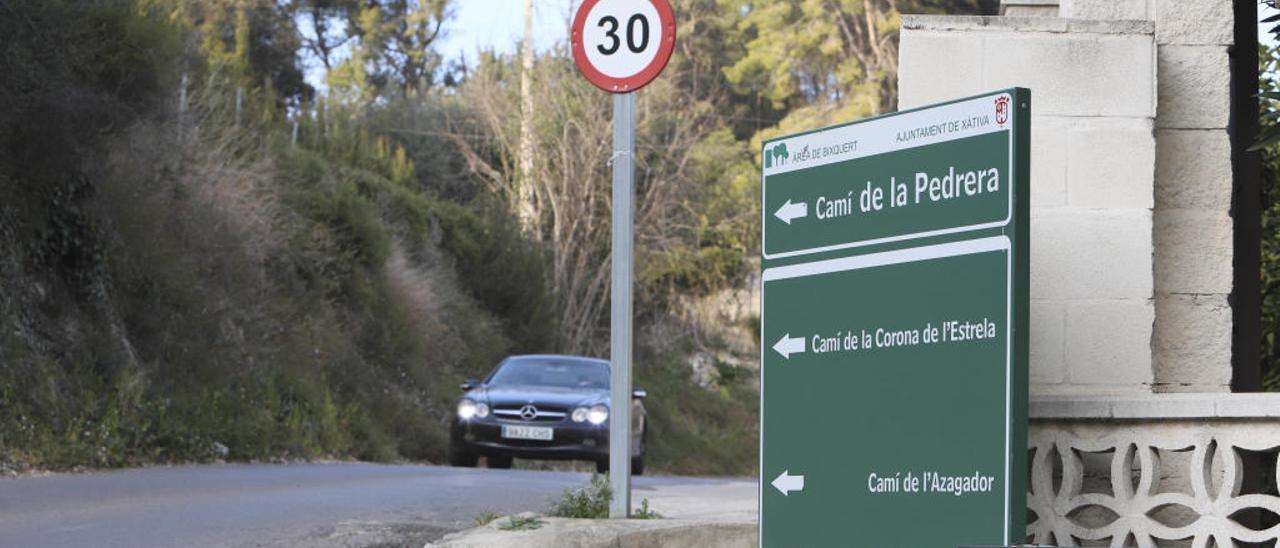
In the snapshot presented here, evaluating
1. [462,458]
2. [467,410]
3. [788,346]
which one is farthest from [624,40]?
[462,458]

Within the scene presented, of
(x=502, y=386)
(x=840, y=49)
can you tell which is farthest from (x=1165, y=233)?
(x=840, y=49)

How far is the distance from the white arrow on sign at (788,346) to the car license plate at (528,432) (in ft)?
42.4

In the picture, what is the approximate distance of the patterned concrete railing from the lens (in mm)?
6000

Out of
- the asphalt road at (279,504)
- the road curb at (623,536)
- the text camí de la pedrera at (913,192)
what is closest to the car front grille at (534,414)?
the asphalt road at (279,504)

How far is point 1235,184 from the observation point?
23.5 feet

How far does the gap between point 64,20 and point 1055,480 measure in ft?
48.1

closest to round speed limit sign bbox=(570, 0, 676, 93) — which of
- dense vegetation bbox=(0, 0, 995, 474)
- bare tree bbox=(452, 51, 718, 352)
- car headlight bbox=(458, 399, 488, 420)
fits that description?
dense vegetation bbox=(0, 0, 995, 474)

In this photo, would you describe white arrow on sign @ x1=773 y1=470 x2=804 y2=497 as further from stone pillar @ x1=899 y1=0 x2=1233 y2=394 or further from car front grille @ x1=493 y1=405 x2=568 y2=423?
car front grille @ x1=493 y1=405 x2=568 y2=423

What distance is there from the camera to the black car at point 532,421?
64.1 feet

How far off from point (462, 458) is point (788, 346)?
13951 millimetres

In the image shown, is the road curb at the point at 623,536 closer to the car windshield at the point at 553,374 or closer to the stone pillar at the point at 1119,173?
the stone pillar at the point at 1119,173

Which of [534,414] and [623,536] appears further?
[534,414]

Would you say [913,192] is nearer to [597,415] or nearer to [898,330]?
[898,330]

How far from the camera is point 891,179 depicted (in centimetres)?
639
